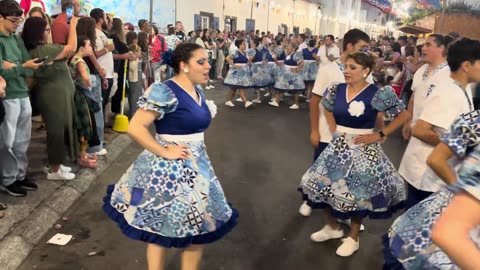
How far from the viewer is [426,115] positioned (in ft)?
8.87

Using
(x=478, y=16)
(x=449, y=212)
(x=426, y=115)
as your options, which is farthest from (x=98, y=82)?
(x=478, y=16)

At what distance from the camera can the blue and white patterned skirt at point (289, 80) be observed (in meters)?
10.6

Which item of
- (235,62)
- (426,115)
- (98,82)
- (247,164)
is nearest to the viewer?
(426,115)

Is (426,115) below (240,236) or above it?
above

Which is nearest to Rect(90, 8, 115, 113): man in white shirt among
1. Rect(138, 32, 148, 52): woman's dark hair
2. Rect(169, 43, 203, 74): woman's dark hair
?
Rect(138, 32, 148, 52): woman's dark hair

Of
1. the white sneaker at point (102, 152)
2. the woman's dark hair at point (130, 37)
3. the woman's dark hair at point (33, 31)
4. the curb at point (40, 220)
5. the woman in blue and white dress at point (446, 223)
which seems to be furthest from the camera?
the woman's dark hair at point (130, 37)

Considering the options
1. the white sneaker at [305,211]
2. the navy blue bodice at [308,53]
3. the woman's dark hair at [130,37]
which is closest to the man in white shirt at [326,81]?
the white sneaker at [305,211]

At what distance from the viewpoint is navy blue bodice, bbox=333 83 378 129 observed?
3451 millimetres

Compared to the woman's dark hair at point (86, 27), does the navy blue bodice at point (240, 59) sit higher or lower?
lower

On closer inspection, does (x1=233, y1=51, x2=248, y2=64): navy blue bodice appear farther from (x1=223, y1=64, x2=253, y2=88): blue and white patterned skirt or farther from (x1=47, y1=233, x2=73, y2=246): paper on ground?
(x1=47, y1=233, x2=73, y2=246): paper on ground

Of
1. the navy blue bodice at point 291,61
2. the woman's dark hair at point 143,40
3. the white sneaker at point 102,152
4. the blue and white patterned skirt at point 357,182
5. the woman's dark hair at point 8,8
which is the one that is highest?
the woman's dark hair at point 8,8

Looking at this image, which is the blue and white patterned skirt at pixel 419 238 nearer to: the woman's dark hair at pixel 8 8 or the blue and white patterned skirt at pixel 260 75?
the woman's dark hair at pixel 8 8

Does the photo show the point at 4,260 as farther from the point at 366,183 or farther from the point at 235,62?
the point at 235,62

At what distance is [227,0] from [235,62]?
399 inches
